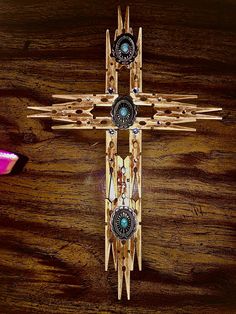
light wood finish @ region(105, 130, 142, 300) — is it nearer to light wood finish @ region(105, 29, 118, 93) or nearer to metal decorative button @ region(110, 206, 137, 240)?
metal decorative button @ region(110, 206, 137, 240)

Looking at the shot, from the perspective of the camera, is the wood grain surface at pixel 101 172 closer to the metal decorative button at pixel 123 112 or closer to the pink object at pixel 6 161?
the metal decorative button at pixel 123 112

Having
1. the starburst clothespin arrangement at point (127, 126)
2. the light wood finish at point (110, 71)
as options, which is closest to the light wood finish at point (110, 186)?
the starburst clothespin arrangement at point (127, 126)

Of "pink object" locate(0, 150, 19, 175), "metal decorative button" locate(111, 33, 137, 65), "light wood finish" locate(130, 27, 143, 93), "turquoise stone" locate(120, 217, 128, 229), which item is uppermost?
"metal decorative button" locate(111, 33, 137, 65)

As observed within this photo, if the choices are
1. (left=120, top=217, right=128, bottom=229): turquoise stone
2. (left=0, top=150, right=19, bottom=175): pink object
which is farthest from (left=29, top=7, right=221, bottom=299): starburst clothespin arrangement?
(left=0, top=150, right=19, bottom=175): pink object

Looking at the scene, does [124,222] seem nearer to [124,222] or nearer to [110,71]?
[124,222]

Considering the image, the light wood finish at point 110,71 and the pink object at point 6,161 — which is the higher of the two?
the light wood finish at point 110,71

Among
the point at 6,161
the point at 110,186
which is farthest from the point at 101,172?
the point at 6,161
